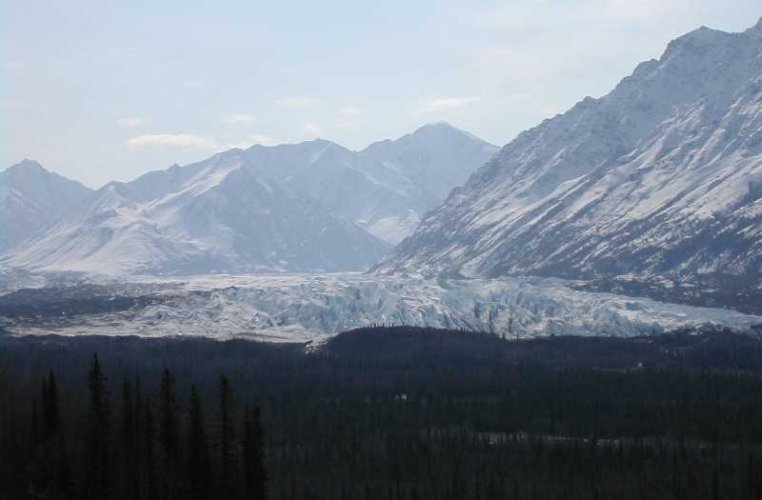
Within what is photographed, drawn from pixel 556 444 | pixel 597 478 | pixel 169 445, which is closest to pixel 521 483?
pixel 597 478

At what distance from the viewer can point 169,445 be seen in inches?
5684

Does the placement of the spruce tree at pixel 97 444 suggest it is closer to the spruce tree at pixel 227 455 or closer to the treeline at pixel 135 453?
the treeline at pixel 135 453

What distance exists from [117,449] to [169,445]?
27.2ft

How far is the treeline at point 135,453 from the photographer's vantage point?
133625 mm

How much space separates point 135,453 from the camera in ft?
485

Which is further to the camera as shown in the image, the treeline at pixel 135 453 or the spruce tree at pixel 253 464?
the treeline at pixel 135 453

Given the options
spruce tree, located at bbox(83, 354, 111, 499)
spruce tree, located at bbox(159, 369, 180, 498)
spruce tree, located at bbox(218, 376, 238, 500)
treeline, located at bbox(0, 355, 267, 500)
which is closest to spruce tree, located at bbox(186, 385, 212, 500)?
treeline, located at bbox(0, 355, 267, 500)

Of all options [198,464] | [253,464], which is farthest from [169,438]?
[253,464]

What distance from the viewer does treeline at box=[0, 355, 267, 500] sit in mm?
133625

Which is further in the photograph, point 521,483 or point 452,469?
point 452,469

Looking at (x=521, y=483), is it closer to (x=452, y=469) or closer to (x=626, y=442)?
(x=452, y=469)

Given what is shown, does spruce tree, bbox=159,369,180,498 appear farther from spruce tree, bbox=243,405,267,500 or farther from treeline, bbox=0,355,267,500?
spruce tree, bbox=243,405,267,500

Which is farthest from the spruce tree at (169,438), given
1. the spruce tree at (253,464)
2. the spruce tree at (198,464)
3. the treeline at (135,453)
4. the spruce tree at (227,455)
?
the spruce tree at (253,464)

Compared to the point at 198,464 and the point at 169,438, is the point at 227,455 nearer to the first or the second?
the point at 198,464
